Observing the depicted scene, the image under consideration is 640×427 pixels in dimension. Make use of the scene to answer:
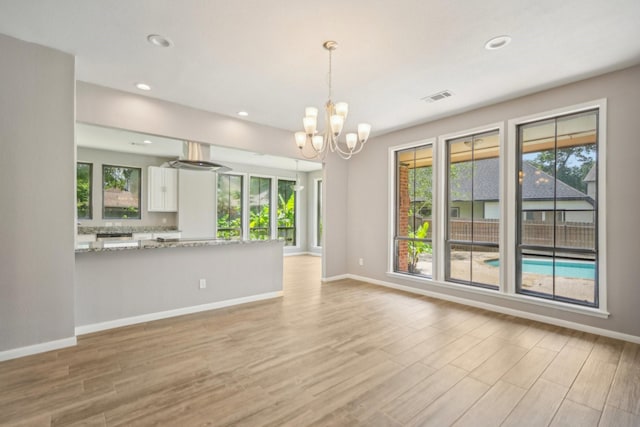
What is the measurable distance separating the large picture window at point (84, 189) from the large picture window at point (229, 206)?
2883 mm

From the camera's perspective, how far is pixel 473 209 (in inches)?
177

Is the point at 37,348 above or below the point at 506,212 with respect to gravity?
below

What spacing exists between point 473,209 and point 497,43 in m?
2.44

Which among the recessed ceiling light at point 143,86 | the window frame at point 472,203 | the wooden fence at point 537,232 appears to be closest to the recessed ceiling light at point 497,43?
the window frame at point 472,203

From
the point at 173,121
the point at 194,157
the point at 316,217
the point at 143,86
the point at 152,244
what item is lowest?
the point at 152,244

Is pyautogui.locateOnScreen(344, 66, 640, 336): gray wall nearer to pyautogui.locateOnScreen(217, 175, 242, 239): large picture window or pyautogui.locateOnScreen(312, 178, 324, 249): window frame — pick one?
pyautogui.locateOnScreen(312, 178, 324, 249): window frame

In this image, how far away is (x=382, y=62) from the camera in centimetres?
303

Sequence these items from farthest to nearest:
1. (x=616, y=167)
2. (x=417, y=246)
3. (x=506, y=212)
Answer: (x=417, y=246) < (x=506, y=212) < (x=616, y=167)

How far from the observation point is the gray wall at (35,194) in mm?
2674

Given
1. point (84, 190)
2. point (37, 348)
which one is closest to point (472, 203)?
point (37, 348)

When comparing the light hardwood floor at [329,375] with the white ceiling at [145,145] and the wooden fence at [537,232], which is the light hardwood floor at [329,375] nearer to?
the wooden fence at [537,232]

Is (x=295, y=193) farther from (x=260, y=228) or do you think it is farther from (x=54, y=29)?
(x=54, y=29)

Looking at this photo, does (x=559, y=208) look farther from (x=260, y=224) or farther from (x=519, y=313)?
(x=260, y=224)

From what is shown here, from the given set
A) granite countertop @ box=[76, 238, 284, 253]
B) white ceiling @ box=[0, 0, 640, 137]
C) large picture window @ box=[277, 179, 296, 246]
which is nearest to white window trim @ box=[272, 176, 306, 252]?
large picture window @ box=[277, 179, 296, 246]
